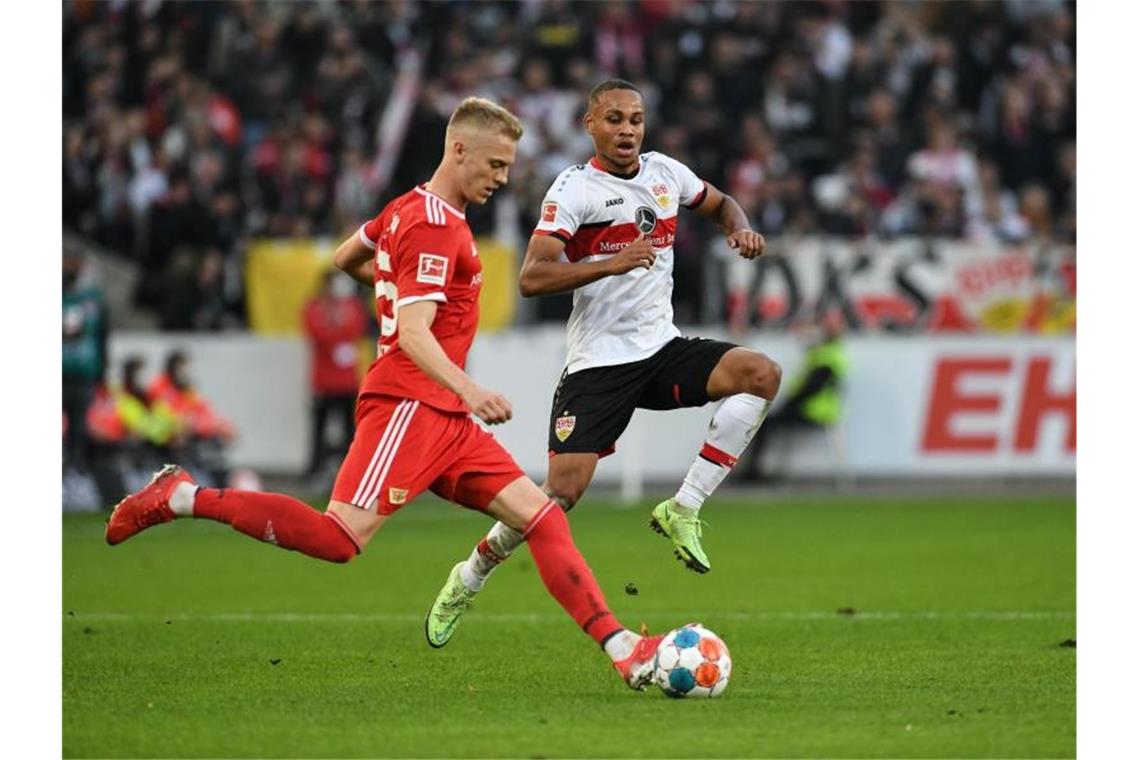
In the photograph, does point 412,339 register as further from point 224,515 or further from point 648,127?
point 648,127

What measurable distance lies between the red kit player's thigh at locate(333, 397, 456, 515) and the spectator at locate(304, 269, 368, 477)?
40.8 feet

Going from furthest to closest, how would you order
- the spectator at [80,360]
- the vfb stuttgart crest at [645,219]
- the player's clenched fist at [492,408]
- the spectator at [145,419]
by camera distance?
the spectator at [145,419] < the spectator at [80,360] < the vfb stuttgart crest at [645,219] < the player's clenched fist at [492,408]

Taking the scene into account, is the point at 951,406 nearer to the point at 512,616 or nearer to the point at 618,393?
the point at 512,616

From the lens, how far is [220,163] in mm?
21938

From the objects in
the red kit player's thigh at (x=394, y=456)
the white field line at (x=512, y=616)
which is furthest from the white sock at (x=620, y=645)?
the white field line at (x=512, y=616)

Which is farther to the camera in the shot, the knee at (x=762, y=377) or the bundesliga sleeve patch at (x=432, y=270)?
the knee at (x=762, y=377)

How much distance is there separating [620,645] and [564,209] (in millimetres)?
2340

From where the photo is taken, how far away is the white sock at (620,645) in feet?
24.0

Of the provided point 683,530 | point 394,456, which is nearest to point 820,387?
point 683,530

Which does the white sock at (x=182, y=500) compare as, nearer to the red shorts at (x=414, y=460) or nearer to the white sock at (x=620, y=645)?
the red shorts at (x=414, y=460)

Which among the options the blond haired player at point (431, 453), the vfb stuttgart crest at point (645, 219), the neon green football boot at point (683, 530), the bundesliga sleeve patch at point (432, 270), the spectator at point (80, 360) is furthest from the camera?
the spectator at point (80, 360)

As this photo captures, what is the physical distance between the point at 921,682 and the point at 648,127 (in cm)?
1456

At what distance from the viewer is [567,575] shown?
293 inches

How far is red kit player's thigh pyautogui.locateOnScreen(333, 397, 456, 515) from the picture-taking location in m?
7.40
